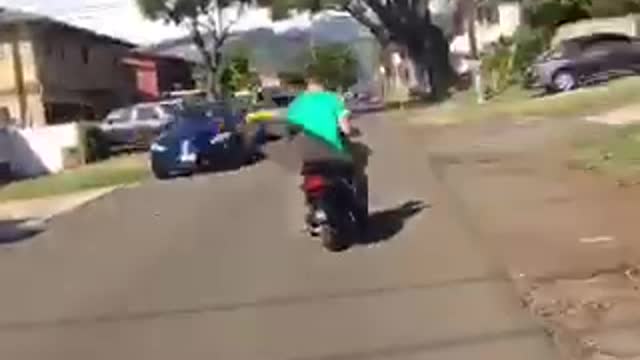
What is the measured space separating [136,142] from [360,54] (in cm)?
7574

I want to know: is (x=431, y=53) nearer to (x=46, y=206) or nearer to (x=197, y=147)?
(x=197, y=147)

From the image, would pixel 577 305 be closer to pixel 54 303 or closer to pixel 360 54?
pixel 54 303

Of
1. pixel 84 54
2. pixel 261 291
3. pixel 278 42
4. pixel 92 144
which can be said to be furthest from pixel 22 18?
pixel 261 291

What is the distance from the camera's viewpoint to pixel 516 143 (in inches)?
946

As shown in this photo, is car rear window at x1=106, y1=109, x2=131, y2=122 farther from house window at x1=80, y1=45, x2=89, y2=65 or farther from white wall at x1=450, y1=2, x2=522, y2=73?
white wall at x1=450, y1=2, x2=522, y2=73

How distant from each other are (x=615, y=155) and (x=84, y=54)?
1803 inches

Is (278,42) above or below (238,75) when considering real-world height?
above

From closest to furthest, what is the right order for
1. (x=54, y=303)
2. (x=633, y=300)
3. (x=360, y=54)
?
(x=633, y=300), (x=54, y=303), (x=360, y=54)

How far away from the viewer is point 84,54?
62.1 meters

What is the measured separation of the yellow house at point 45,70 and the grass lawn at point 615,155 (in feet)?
110

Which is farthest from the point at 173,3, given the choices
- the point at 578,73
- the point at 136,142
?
the point at 578,73

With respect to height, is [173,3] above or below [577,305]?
above

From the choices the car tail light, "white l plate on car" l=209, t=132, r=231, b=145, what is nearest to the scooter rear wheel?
the car tail light

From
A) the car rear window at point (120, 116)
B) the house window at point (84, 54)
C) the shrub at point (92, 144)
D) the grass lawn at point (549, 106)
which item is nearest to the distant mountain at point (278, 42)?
the house window at point (84, 54)
